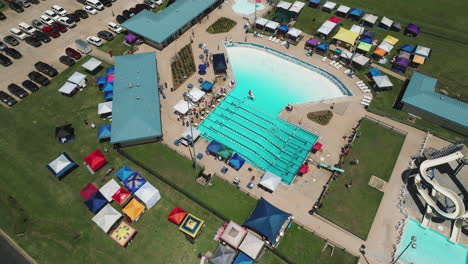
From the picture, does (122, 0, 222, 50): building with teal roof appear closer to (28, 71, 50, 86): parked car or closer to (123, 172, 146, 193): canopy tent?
(28, 71, 50, 86): parked car

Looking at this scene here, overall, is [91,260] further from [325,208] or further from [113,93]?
[325,208]

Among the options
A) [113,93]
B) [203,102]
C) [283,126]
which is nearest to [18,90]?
[113,93]

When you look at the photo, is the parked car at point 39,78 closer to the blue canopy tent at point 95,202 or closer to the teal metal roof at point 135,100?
the teal metal roof at point 135,100

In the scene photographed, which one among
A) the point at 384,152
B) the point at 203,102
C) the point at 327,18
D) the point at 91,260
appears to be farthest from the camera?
the point at 327,18

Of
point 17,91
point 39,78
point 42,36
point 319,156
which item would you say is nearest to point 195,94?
point 319,156

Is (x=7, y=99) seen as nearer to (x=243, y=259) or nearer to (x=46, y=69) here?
(x=46, y=69)

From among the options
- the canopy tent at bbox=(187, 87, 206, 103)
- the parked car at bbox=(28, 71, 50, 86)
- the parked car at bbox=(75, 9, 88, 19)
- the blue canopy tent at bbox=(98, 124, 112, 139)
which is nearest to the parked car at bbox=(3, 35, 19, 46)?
the parked car at bbox=(28, 71, 50, 86)
